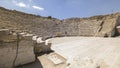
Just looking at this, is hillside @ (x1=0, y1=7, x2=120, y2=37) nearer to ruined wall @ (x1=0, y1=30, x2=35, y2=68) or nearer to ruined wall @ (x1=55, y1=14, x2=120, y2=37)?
ruined wall @ (x1=55, y1=14, x2=120, y2=37)

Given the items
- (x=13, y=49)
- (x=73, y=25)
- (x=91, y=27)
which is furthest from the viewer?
(x=73, y=25)

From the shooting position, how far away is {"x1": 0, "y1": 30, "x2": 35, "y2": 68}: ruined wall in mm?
3027

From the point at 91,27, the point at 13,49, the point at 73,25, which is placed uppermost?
the point at 73,25

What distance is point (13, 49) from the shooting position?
3.23 metres

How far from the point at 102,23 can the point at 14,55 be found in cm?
1002

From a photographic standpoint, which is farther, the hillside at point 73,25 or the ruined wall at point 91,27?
the ruined wall at point 91,27

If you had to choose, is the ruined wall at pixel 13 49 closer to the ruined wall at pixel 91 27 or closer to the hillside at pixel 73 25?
the hillside at pixel 73 25

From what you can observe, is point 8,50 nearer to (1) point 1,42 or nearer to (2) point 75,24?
(1) point 1,42

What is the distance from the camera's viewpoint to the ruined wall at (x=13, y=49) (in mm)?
3027

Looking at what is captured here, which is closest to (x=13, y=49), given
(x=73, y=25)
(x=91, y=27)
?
(x=91, y=27)

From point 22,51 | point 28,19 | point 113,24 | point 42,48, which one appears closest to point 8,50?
point 22,51

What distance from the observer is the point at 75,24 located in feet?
41.7

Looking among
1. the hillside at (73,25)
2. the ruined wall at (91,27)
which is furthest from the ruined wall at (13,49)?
the ruined wall at (91,27)

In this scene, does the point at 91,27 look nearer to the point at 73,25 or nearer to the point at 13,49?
the point at 73,25
